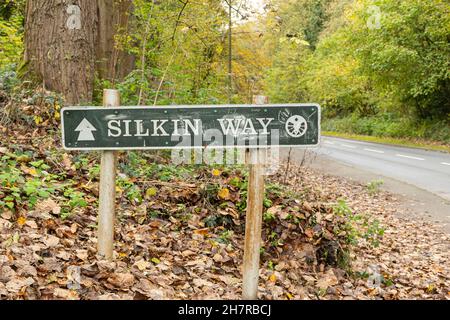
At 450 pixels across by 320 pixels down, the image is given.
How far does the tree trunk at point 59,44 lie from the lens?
6.36 m

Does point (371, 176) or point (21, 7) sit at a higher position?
point (21, 7)

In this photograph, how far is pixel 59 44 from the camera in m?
6.38

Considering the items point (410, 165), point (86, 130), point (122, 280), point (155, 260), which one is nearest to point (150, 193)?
point (155, 260)

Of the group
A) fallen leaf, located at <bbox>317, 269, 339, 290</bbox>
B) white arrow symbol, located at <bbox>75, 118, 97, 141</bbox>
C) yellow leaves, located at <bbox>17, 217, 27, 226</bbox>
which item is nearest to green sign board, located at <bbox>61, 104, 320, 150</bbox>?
white arrow symbol, located at <bbox>75, 118, 97, 141</bbox>

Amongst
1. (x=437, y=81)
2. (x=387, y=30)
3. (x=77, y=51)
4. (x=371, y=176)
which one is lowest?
(x=371, y=176)

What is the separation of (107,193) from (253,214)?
1095 mm

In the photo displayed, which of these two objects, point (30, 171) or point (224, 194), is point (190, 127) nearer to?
point (224, 194)

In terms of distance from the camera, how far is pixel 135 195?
4902 mm

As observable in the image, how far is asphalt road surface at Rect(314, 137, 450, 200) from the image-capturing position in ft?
39.2

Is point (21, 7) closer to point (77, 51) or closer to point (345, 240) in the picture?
point (77, 51)

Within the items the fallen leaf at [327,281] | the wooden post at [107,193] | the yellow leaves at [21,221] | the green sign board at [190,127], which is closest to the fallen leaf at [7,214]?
the yellow leaves at [21,221]

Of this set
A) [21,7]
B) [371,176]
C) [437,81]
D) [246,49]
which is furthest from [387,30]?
[21,7]

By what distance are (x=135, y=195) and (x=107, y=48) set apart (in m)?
3.66
